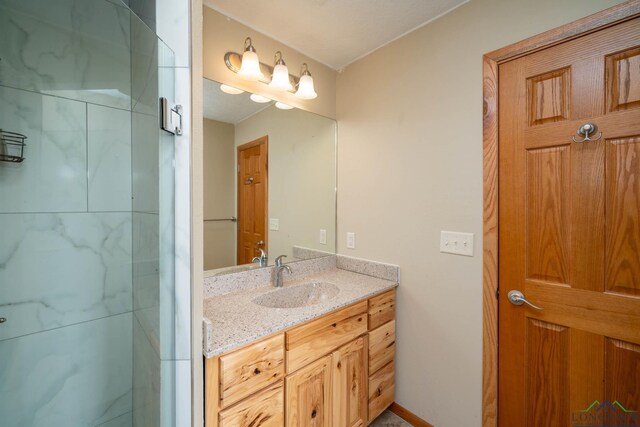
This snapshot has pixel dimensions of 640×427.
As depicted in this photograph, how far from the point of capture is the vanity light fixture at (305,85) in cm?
174

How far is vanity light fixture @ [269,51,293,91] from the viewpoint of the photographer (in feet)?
5.33

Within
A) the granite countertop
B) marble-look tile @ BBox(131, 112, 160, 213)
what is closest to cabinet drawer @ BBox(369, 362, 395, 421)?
the granite countertop

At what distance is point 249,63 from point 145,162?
813 mm

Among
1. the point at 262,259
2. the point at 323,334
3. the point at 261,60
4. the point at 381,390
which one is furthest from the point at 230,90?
the point at 381,390

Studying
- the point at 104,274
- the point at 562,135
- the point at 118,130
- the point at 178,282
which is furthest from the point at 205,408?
the point at 562,135

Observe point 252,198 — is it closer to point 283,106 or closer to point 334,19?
point 283,106

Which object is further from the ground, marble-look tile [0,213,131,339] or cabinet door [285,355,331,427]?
marble-look tile [0,213,131,339]

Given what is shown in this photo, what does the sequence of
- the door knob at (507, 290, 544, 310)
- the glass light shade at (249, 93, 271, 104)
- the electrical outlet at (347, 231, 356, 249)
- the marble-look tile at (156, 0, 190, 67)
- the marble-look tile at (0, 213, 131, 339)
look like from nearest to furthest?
the marble-look tile at (156, 0, 190, 67)
the marble-look tile at (0, 213, 131, 339)
the door knob at (507, 290, 544, 310)
the glass light shade at (249, 93, 271, 104)
the electrical outlet at (347, 231, 356, 249)

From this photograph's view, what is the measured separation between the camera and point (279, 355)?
3.57 ft

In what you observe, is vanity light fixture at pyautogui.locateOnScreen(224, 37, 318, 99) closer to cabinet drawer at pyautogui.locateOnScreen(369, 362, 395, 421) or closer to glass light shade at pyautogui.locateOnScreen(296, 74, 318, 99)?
glass light shade at pyautogui.locateOnScreen(296, 74, 318, 99)

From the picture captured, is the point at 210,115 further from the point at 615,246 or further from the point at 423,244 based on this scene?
the point at 615,246

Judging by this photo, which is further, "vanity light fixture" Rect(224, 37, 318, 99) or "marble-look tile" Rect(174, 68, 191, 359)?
"vanity light fixture" Rect(224, 37, 318, 99)

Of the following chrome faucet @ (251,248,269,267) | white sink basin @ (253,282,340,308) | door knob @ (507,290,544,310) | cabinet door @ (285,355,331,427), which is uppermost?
chrome faucet @ (251,248,269,267)

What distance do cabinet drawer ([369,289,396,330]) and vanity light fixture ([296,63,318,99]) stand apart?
1.39 metres
